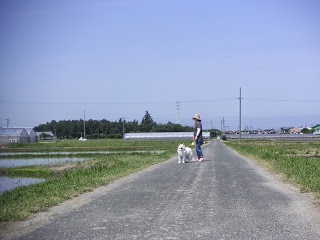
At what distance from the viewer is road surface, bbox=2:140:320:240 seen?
228 inches

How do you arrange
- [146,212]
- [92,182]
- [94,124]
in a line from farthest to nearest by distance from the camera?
[94,124] → [92,182] → [146,212]

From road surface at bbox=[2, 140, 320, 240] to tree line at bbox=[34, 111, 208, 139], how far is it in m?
141

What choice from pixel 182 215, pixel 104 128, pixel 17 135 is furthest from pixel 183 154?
pixel 104 128

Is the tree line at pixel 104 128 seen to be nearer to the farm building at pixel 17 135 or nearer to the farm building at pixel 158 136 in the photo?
the farm building at pixel 158 136

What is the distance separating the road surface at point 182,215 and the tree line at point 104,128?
141m

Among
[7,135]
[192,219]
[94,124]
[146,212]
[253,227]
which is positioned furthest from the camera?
[94,124]

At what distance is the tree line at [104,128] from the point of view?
15954 centimetres

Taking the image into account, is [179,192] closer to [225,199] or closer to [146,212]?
[225,199]

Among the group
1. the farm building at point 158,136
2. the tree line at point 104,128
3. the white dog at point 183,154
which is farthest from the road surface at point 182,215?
the tree line at point 104,128

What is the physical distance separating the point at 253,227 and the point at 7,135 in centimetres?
8162

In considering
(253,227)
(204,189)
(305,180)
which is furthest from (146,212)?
(305,180)

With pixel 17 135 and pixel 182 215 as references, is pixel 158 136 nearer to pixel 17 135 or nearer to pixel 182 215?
pixel 17 135

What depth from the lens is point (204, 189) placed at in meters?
10.0

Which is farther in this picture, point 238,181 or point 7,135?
point 7,135
